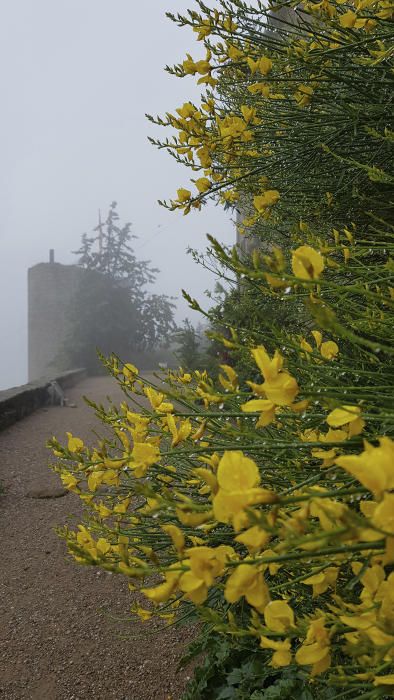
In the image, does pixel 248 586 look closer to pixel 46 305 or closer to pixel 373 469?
pixel 373 469

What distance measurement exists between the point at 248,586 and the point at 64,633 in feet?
8.58

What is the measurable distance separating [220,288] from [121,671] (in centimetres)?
694

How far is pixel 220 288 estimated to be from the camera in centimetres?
871

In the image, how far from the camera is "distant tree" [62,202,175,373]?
19.6m

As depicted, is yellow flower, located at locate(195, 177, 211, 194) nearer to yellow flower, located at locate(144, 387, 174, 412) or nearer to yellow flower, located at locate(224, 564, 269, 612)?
yellow flower, located at locate(144, 387, 174, 412)

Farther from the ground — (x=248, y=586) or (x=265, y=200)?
(x=265, y=200)

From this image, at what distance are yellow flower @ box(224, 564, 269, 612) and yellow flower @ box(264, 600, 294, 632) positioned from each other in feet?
0.38

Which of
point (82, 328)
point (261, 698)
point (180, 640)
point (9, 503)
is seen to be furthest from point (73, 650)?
point (82, 328)

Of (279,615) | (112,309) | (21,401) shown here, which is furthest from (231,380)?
(112,309)

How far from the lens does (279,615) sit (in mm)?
670

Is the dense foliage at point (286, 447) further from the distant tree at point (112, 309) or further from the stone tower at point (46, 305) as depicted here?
the stone tower at point (46, 305)

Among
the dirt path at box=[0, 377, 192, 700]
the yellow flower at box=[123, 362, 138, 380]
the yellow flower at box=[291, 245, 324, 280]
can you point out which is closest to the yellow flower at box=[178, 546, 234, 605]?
the yellow flower at box=[291, 245, 324, 280]

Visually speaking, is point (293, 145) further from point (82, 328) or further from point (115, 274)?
point (115, 274)

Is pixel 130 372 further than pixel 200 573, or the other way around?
pixel 130 372
